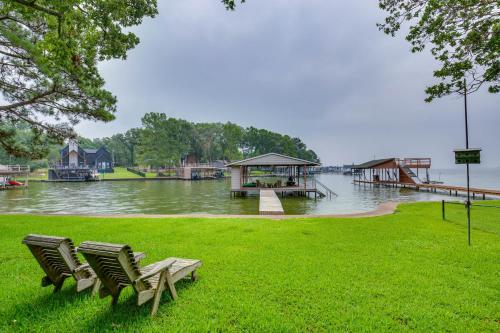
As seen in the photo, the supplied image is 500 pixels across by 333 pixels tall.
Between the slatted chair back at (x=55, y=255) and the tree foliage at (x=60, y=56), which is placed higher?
the tree foliage at (x=60, y=56)

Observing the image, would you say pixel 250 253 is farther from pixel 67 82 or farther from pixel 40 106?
pixel 40 106

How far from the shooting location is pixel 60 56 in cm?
594

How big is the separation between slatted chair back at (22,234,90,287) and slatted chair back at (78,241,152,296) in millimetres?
674

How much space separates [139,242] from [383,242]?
601 cm

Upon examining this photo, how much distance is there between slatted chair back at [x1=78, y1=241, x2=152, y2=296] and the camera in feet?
9.14

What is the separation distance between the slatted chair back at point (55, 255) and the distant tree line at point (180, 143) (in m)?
62.9

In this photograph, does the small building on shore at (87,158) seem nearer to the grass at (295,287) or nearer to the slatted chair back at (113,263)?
the grass at (295,287)

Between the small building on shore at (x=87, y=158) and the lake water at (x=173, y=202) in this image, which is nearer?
the lake water at (x=173, y=202)

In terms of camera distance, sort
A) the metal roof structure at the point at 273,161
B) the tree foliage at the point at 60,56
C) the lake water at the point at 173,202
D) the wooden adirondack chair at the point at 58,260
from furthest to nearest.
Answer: the metal roof structure at the point at 273,161
the lake water at the point at 173,202
the tree foliage at the point at 60,56
the wooden adirondack chair at the point at 58,260

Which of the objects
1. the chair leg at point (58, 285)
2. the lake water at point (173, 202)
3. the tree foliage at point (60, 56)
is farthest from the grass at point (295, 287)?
the lake water at point (173, 202)

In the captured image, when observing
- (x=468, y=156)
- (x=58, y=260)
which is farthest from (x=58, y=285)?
(x=468, y=156)

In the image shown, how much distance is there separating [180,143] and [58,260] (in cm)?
6672

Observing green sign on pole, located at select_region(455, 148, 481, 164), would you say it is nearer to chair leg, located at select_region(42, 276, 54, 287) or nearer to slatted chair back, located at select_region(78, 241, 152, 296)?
slatted chair back, located at select_region(78, 241, 152, 296)

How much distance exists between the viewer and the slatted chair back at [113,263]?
2785 millimetres
